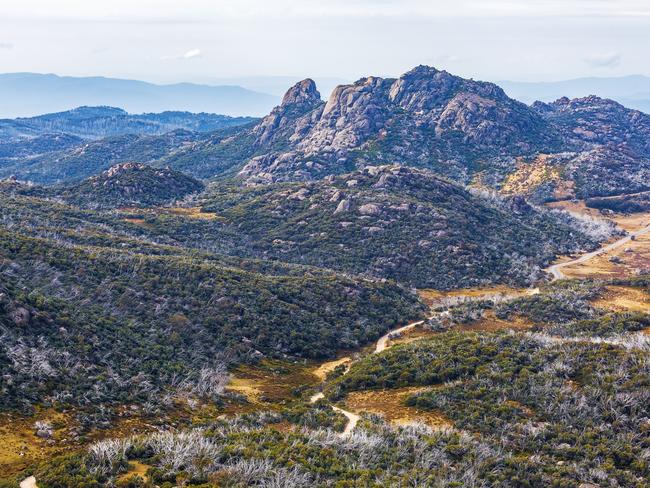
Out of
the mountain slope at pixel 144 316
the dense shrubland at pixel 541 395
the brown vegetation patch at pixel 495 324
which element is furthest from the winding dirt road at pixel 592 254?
the dense shrubland at pixel 541 395

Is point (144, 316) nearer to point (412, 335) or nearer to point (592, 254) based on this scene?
point (412, 335)

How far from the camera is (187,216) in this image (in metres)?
150

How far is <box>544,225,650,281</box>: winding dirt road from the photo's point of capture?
418ft

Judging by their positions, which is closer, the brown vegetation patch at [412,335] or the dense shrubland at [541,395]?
the dense shrubland at [541,395]

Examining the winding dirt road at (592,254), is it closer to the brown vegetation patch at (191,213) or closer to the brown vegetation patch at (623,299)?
the brown vegetation patch at (623,299)

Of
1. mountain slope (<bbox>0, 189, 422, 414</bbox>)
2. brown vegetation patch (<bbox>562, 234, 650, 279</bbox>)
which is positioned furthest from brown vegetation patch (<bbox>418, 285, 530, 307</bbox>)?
brown vegetation patch (<bbox>562, 234, 650, 279</bbox>)

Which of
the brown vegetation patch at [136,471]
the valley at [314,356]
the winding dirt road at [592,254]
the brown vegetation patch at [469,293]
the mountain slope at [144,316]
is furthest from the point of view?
the winding dirt road at [592,254]

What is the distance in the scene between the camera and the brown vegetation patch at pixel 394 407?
162 ft

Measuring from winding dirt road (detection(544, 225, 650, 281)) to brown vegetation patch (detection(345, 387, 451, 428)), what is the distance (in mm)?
78677

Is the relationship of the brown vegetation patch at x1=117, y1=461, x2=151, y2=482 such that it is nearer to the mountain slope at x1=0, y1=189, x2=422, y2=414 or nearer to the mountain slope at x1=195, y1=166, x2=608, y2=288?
the mountain slope at x1=0, y1=189, x2=422, y2=414

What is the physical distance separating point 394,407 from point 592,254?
4673 inches

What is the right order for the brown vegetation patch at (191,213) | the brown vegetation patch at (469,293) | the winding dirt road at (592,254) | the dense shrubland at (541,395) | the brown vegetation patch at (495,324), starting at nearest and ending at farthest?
the dense shrubland at (541,395), the brown vegetation patch at (495,324), the brown vegetation patch at (469,293), the winding dirt road at (592,254), the brown vegetation patch at (191,213)

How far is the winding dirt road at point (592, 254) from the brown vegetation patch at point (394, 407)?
78677mm

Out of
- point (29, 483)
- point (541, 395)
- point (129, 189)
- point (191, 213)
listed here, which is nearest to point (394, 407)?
point (541, 395)
